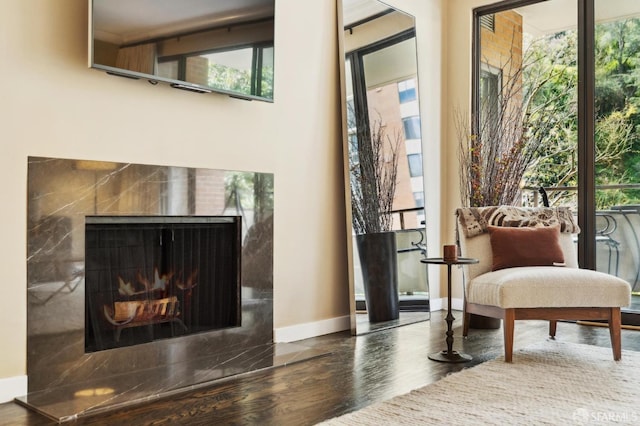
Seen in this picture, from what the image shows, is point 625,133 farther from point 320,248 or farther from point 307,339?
point 307,339

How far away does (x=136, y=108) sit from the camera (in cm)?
297

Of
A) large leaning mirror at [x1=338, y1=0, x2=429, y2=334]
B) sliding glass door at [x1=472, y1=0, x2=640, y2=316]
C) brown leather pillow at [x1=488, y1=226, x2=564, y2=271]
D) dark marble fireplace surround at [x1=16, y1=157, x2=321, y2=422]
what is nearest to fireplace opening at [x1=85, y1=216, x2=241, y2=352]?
dark marble fireplace surround at [x1=16, y1=157, x2=321, y2=422]

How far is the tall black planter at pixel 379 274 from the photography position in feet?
13.4

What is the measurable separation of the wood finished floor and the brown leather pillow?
1.59 ft

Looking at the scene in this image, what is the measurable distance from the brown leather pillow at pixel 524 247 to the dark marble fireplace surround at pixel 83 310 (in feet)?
4.03

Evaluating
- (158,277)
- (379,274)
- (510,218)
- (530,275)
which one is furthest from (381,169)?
(158,277)

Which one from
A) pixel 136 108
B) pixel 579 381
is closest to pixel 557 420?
pixel 579 381

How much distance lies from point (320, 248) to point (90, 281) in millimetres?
1507

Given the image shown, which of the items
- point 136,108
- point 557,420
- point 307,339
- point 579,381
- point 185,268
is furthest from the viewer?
point 307,339

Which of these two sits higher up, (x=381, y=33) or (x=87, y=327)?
(x=381, y=33)

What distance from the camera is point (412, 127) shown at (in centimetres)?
460

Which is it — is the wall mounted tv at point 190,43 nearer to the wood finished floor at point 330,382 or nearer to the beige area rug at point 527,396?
the wood finished floor at point 330,382

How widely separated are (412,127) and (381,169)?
0.57 metres

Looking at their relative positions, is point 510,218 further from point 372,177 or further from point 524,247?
point 372,177
